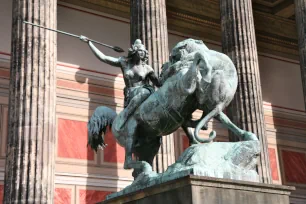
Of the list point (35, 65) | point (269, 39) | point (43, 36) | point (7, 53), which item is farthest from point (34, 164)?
point (269, 39)

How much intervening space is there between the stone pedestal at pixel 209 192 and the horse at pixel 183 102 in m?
0.56

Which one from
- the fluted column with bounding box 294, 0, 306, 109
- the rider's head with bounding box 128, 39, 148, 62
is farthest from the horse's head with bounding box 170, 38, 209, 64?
the fluted column with bounding box 294, 0, 306, 109

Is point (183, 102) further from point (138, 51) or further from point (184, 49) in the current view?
point (138, 51)

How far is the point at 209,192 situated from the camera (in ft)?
15.7

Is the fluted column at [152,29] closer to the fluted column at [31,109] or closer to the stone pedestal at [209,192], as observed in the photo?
the fluted column at [31,109]

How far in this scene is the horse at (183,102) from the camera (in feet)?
18.1

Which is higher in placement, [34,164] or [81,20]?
[81,20]

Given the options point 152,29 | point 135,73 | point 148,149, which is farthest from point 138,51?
point 152,29

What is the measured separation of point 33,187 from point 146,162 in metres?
7.09

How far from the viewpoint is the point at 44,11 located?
13891 millimetres

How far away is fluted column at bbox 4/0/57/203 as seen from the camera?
1230 cm

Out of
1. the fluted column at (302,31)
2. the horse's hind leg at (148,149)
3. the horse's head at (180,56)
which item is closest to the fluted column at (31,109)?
the horse's hind leg at (148,149)

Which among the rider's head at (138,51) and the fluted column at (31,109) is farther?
the fluted column at (31,109)

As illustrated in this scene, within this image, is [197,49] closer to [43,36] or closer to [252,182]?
[252,182]
